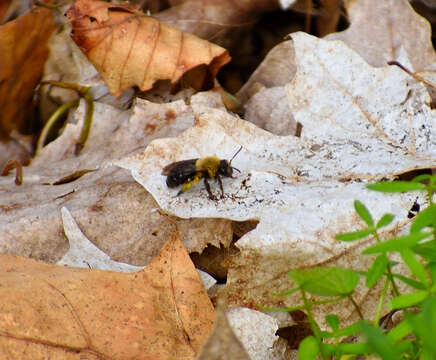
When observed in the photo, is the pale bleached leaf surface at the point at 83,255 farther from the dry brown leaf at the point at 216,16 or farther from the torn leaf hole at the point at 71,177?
the dry brown leaf at the point at 216,16

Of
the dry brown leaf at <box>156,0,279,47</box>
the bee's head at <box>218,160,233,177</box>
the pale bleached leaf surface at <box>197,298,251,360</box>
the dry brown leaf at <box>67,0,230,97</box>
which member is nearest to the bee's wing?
the bee's head at <box>218,160,233,177</box>

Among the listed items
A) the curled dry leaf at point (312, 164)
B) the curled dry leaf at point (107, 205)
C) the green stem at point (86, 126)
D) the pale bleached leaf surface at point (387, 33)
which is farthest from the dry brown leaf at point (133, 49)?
Result: the pale bleached leaf surface at point (387, 33)

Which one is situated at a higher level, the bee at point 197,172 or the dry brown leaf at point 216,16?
the dry brown leaf at point 216,16

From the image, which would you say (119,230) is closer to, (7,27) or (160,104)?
(160,104)

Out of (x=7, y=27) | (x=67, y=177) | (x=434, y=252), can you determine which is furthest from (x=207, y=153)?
(x=7, y=27)

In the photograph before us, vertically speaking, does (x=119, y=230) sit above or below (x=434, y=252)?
below

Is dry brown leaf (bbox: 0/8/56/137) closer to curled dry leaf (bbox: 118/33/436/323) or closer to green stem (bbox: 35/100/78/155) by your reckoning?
green stem (bbox: 35/100/78/155)

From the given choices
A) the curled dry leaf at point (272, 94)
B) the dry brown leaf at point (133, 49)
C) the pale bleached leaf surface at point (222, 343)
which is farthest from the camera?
the dry brown leaf at point (133, 49)
